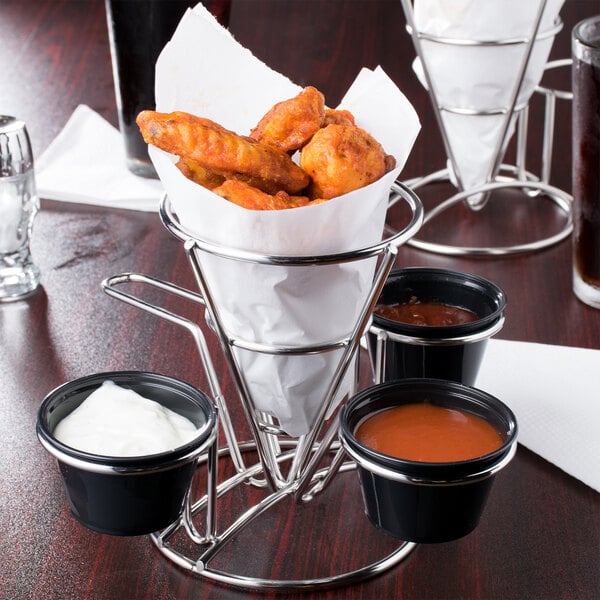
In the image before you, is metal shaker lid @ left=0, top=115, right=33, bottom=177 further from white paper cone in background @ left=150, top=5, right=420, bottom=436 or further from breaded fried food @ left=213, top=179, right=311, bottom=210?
breaded fried food @ left=213, top=179, right=311, bottom=210

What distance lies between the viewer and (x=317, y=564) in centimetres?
60

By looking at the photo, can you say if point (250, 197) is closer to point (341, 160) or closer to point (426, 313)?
point (341, 160)

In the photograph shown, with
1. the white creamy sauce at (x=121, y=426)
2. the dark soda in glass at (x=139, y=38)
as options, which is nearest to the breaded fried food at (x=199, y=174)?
the white creamy sauce at (x=121, y=426)

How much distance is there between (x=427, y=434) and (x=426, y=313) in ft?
0.46

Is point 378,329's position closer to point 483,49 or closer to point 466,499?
point 466,499

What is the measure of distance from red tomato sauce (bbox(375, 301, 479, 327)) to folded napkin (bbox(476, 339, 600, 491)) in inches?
4.0

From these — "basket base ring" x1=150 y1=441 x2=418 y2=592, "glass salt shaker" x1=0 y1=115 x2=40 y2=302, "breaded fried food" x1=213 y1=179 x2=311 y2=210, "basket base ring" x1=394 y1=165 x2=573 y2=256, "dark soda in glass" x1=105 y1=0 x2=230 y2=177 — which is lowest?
"basket base ring" x1=394 y1=165 x2=573 y2=256

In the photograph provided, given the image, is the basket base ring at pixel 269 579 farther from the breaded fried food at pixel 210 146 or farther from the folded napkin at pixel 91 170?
the folded napkin at pixel 91 170

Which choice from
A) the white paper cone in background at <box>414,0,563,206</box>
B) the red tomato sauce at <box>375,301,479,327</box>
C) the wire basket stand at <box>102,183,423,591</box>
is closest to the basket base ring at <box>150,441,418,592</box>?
the wire basket stand at <box>102,183,423,591</box>

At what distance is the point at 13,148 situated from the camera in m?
0.90

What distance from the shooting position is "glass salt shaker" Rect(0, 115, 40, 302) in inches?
35.4

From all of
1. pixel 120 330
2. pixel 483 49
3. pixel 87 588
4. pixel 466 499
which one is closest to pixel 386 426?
pixel 466 499

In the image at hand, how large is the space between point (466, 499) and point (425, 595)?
8 centimetres

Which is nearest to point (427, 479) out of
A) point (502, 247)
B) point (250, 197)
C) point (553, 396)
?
point (250, 197)
